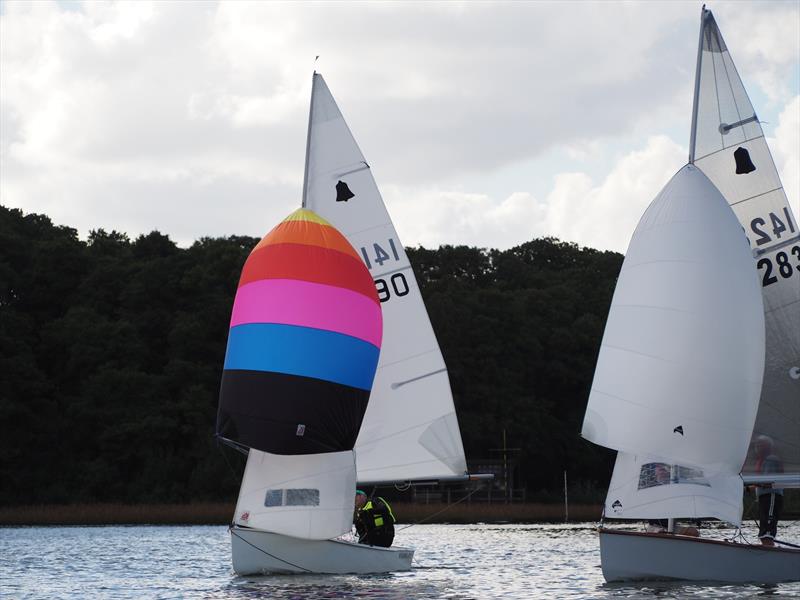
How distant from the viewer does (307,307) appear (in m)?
21.6

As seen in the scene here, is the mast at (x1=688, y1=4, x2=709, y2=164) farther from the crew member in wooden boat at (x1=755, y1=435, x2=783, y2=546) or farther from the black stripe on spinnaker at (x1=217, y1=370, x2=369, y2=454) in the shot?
the black stripe on spinnaker at (x1=217, y1=370, x2=369, y2=454)

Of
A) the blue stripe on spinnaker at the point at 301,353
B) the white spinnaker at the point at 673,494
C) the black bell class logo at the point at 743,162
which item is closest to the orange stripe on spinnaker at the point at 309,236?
the blue stripe on spinnaker at the point at 301,353

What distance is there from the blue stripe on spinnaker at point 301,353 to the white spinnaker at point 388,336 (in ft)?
6.33

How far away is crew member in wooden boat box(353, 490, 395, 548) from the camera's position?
22578 millimetres

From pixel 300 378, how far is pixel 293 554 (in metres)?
2.95

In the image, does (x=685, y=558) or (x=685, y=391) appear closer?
(x=685, y=558)

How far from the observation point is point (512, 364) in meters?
65.9

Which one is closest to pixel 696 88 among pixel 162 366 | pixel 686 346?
pixel 686 346

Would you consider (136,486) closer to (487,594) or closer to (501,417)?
(501,417)

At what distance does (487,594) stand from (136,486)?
39840 millimetres

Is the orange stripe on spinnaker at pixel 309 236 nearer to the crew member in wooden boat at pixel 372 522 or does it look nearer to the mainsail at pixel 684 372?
the crew member in wooden boat at pixel 372 522

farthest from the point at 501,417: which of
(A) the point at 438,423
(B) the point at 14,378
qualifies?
(A) the point at 438,423

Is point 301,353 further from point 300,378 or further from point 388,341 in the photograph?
point 388,341

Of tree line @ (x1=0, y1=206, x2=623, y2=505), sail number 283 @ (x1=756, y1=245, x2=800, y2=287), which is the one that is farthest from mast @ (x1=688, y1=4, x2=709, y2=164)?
tree line @ (x1=0, y1=206, x2=623, y2=505)
